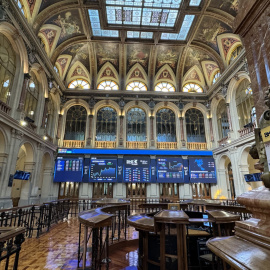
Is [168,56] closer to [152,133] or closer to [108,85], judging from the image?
[108,85]

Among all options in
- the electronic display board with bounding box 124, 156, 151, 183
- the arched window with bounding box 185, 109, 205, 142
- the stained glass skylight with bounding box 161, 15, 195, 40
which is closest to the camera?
the stained glass skylight with bounding box 161, 15, 195, 40

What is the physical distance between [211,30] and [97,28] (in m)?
8.76

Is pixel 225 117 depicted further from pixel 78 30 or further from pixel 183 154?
pixel 78 30

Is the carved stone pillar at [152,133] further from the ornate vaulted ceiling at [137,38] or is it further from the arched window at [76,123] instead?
the arched window at [76,123]

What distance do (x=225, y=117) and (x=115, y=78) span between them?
415 inches

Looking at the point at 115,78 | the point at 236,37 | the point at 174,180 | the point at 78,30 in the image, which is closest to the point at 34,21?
the point at 78,30

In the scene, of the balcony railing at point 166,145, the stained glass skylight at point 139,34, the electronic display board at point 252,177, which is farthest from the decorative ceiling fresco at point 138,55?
the electronic display board at point 252,177

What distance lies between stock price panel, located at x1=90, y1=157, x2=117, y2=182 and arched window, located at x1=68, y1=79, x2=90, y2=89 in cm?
718

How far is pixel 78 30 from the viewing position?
44.9 ft

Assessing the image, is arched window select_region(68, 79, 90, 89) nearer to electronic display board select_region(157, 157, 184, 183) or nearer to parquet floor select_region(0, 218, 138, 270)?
electronic display board select_region(157, 157, 184, 183)

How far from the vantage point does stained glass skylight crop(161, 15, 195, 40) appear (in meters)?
12.9

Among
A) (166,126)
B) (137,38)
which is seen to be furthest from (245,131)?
(137,38)

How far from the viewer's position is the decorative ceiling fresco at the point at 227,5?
11.3 m

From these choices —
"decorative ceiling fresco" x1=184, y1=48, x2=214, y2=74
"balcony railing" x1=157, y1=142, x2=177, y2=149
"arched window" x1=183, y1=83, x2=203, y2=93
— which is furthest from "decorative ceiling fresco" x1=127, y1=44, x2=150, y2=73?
"balcony railing" x1=157, y1=142, x2=177, y2=149
